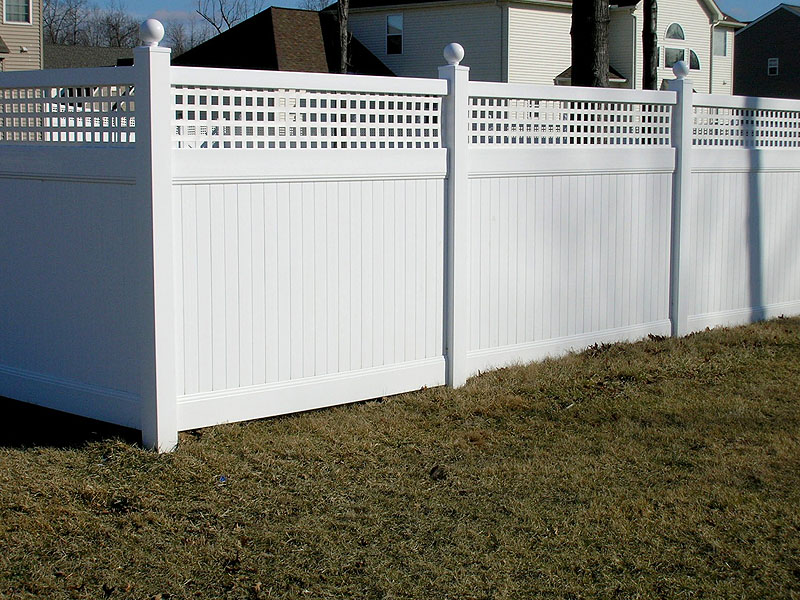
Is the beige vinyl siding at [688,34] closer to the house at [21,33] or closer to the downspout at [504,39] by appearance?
the downspout at [504,39]

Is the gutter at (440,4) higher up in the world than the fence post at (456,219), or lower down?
higher up

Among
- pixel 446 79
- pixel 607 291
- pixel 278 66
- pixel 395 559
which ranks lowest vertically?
pixel 395 559

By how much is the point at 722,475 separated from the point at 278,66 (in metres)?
21.9

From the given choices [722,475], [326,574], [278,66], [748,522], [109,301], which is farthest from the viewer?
[278,66]

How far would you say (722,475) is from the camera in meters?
4.73

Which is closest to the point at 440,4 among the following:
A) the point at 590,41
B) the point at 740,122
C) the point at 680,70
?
the point at 590,41

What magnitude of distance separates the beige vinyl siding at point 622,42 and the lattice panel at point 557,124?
2159 centimetres

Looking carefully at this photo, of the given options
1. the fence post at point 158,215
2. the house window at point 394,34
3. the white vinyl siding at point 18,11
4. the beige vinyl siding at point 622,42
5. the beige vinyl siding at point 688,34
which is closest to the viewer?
the fence post at point 158,215

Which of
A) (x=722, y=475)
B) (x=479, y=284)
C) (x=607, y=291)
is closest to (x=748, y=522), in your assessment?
(x=722, y=475)

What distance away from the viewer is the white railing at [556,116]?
6.33 m

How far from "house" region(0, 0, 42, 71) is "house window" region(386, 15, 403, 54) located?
9650 millimetres

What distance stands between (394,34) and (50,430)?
957 inches

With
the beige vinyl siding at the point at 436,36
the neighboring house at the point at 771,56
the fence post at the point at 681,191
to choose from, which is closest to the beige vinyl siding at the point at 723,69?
the neighboring house at the point at 771,56

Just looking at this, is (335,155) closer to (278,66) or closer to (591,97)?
(591,97)
